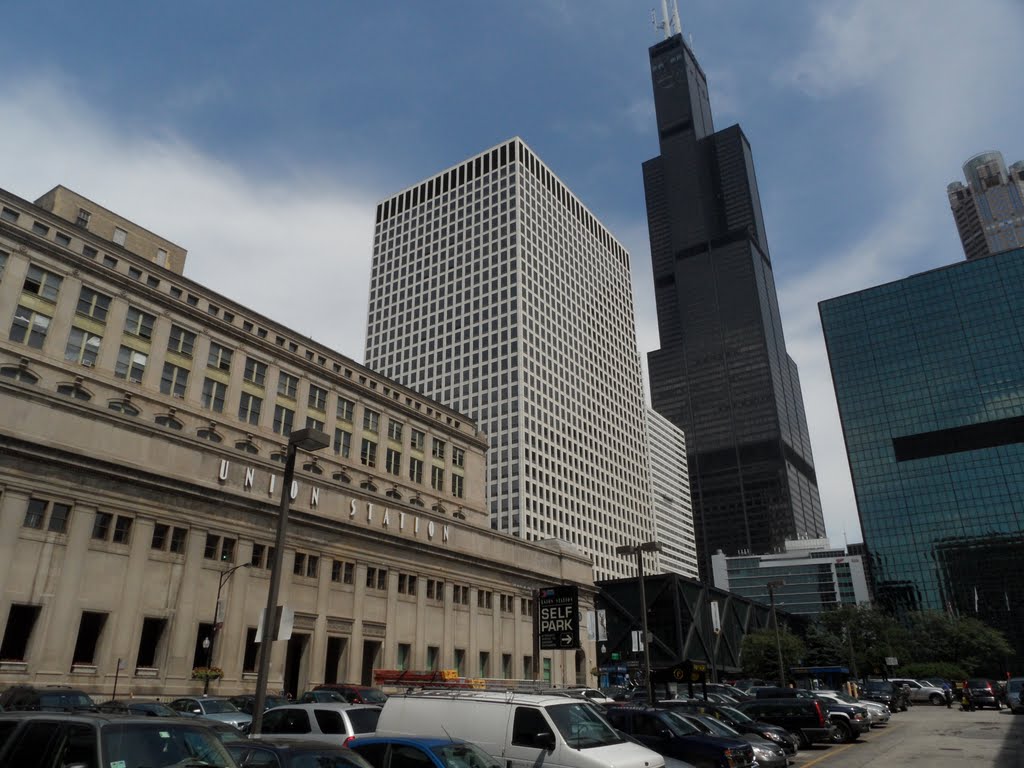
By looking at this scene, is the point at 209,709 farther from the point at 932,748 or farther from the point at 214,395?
the point at 214,395

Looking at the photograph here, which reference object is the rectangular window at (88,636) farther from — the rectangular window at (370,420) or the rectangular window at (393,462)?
the rectangular window at (393,462)

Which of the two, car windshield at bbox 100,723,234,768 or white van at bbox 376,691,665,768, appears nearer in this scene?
car windshield at bbox 100,723,234,768

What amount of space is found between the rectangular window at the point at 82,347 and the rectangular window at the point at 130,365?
1.77 m

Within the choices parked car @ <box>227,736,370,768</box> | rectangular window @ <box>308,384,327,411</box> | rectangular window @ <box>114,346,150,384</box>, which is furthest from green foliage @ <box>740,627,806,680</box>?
parked car @ <box>227,736,370,768</box>

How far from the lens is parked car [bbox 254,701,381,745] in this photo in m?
15.1

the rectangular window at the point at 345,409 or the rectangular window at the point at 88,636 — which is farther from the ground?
the rectangular window at the point at 345,409

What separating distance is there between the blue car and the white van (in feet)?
5.00

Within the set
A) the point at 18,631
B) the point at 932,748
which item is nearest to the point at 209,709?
the point at 18,631

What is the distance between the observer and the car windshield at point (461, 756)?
10.7 m

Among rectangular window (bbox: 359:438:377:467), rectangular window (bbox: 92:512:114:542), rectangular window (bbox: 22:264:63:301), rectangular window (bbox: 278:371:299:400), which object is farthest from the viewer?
rectangular window (bbox: 359:438:377:467)

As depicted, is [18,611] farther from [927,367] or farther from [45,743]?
[927,367]

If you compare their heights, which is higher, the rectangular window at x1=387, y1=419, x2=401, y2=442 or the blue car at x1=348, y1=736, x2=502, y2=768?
the rectangular window at x1=387, y1=419, x2=401, y2=442

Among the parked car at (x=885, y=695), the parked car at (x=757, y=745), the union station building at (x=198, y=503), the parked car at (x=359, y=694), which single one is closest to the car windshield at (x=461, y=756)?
the parked car at (x=757, y=745)

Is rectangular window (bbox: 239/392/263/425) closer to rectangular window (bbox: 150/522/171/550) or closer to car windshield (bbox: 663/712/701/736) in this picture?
rectangular window (bbox: 150/522/171/550)
